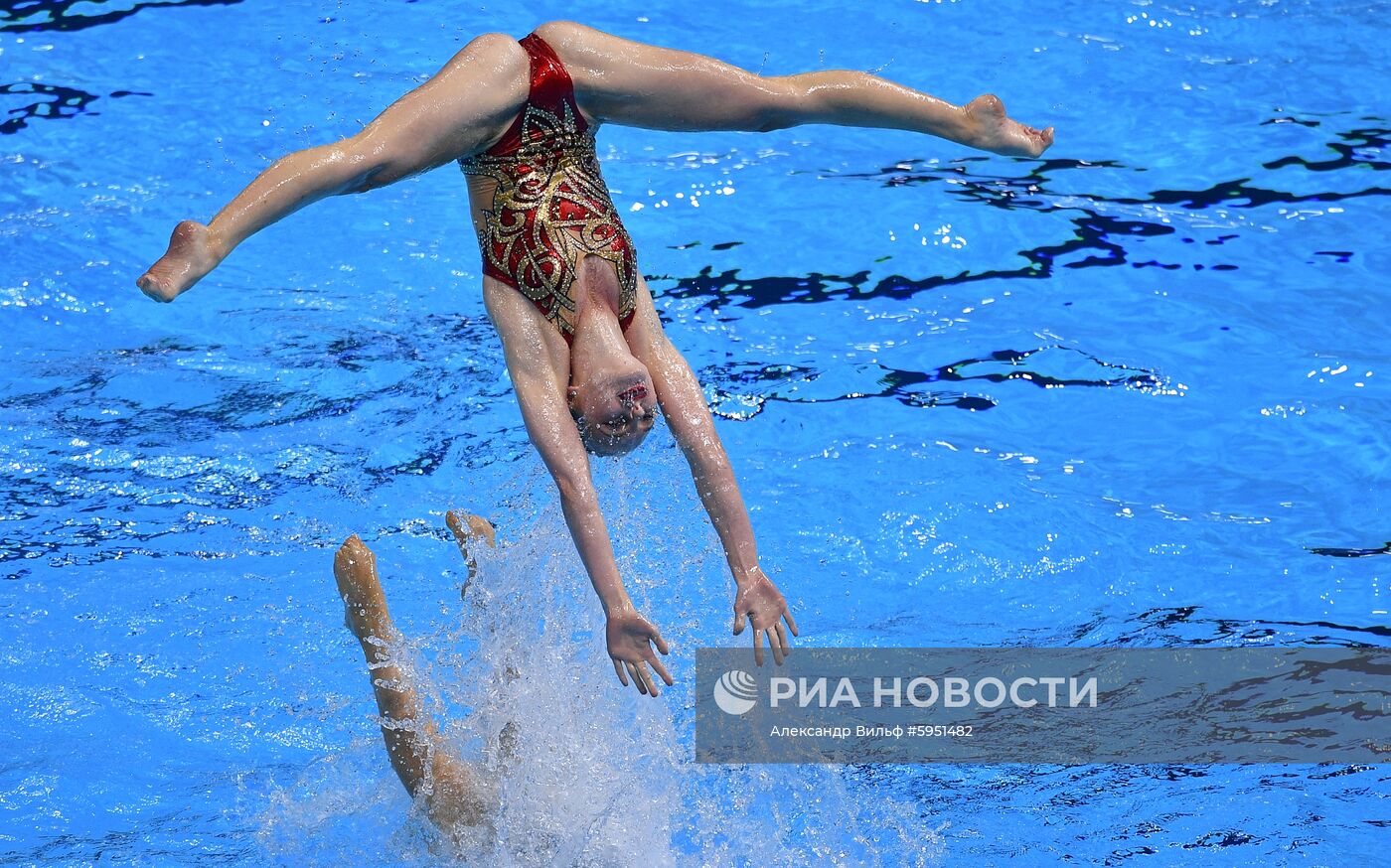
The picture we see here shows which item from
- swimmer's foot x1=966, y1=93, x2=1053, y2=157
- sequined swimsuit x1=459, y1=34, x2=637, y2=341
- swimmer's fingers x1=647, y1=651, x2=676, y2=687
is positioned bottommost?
swimmer's fingers x1=647, y1=651, x2=676, y2=687

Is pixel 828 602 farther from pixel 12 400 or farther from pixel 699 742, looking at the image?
pixel 12 400

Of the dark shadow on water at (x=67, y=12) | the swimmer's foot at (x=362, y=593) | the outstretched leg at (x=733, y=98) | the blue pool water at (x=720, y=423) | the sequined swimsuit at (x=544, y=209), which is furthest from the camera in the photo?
the dark shadow on water at (x=67, y=12)

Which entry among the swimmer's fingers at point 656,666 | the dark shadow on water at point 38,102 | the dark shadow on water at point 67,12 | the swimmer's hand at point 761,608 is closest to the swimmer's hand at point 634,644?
the swimmer's fingers at point 656,666

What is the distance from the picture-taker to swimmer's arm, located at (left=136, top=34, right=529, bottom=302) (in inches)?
145

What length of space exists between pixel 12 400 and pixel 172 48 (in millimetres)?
3445

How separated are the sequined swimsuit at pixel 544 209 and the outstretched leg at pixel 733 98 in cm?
10

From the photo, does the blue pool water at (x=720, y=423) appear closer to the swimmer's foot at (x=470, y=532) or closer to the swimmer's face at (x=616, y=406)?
the swimmer's foot at (x=470, y=532)

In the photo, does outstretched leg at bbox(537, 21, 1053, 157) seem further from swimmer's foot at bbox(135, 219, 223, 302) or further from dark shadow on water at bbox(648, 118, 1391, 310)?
dark shadow on water at bbox(648, 118, 1391, 310)

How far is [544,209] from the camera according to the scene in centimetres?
449

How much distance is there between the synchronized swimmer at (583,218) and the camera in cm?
421

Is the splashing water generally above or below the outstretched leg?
below

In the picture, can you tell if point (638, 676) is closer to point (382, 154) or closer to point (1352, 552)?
point (382, 154)

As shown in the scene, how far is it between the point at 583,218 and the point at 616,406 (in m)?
0.63

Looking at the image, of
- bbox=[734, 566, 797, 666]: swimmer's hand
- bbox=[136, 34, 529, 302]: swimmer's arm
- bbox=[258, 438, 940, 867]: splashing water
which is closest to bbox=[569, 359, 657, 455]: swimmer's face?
bbox=[734, 566, 797, 666]: swimmer's hand
